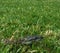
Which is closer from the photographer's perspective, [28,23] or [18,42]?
[18,42]

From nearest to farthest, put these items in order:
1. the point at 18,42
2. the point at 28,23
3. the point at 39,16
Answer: the point at 18,42, the point at 28,23, the point at 39,16

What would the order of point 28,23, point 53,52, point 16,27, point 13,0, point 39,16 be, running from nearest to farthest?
point 53,52 → point 16,27 → point 28,23 → point 39,16 → point 13,0

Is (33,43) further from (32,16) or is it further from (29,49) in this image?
(32,16)

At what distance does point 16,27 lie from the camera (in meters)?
12.6

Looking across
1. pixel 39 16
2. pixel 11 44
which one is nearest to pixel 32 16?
pixel 39 16

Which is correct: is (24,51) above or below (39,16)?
above

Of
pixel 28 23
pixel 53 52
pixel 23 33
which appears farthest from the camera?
pixel 28 23

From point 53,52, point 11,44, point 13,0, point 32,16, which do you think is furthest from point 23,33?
point 13,0

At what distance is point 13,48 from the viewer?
9.18 m

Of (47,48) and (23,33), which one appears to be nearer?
(47,48)

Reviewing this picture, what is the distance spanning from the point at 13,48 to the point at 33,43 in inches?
30.8

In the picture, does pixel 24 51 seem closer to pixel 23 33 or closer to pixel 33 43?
pixel 33 43

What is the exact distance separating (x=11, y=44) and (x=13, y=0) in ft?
Result: 50.0

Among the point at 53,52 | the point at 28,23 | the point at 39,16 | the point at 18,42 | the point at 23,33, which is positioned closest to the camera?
the point at 53,52
